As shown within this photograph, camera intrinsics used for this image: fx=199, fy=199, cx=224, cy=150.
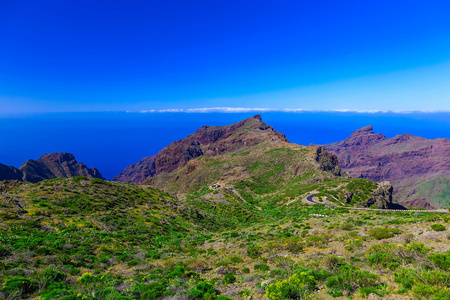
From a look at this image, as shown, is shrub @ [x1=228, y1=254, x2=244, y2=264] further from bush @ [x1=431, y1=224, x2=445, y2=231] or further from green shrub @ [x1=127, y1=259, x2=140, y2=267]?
bush @ [x1=431, y1=224, x2=445, y2=231]

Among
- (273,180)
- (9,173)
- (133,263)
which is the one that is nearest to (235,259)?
(133,263)

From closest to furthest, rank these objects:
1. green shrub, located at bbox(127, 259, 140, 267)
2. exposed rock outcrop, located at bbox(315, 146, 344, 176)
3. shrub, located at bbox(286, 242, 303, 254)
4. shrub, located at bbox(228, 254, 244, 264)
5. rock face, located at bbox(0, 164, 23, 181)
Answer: shrub, located at bbox(228, 254, 244, 264)
green shrub, located at bbox(127, 259, 140, 267)
shrub, located at bbox(286, 242, 303, 254)
exposed rock outcrop, located at bbox(315, 146, 344, 176)
rock face, located at bbox(0, 164, 23, 181)

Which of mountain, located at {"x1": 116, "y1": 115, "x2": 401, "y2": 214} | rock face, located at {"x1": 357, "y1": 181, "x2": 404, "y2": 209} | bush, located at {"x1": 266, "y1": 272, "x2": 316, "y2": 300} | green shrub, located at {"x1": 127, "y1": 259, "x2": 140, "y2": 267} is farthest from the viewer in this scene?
mountain, located at {"x1": 116, "y1": 115, "x2": 401, "y2": 214}

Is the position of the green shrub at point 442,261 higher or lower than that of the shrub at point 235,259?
higher

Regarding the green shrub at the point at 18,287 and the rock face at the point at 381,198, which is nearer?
the green shrub at the point at 18,287

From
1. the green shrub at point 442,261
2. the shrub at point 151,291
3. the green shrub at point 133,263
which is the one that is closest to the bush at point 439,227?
the green shrub at point 442,261

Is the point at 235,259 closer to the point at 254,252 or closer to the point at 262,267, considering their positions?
the point at 254,252

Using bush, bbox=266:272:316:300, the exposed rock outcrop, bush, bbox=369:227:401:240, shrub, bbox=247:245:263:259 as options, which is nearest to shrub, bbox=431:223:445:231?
bush, bbox=369:227:401:240

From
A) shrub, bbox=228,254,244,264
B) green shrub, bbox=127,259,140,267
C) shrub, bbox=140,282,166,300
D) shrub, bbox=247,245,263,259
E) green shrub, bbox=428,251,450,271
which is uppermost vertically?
green shrub, bbox=428,251,450,271

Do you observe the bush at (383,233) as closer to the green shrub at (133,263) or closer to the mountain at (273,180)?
the green shrub at (133,263)

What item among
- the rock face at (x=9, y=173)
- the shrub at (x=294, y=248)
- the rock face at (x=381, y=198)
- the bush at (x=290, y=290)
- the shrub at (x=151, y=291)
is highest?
the bush at (x=290, y=290)

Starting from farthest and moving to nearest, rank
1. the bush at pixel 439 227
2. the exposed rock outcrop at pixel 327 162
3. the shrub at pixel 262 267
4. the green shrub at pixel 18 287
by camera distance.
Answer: the exposed rock outcrop at pixel 327 162
the bush at pixel 439 227
the shrub at pixel 262 267
the green shrub at pixel 18 287

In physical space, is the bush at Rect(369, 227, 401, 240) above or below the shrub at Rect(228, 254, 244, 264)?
above

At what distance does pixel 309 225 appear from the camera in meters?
27.3
